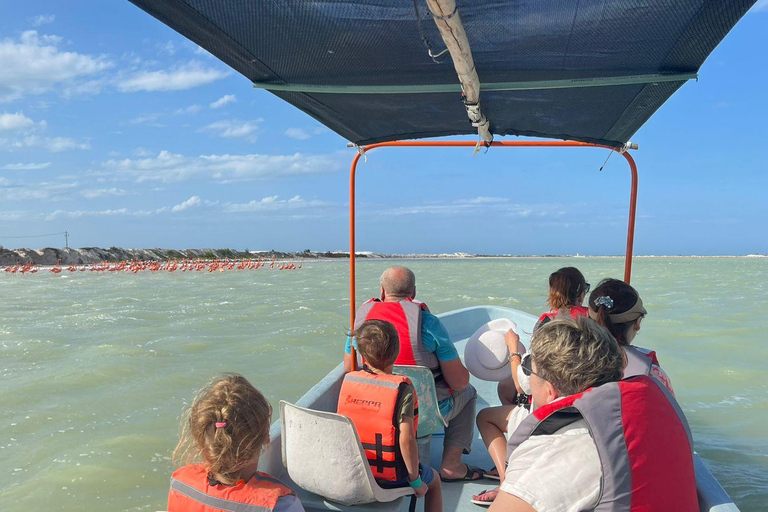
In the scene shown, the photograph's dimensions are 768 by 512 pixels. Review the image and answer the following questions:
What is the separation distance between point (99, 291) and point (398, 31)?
20964mm

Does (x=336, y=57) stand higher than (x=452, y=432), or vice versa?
(x=336, y=57)

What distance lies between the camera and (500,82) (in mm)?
2793

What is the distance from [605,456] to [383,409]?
0.99 m

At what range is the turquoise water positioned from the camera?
14.4ft

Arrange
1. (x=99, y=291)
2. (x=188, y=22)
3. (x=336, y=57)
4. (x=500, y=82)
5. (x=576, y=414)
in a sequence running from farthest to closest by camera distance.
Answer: (x=99, y=291) → (x=500, y=82) → (x=336, y=57) → (x=188, y=22) → (x=576, y=414)

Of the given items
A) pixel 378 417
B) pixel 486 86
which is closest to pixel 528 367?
pixel 378 417

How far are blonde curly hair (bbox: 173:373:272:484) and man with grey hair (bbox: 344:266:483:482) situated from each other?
122 centimetres

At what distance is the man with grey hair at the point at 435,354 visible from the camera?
8.55 feet

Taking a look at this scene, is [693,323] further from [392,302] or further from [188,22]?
[188,22]

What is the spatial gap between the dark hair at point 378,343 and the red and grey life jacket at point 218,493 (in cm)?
73

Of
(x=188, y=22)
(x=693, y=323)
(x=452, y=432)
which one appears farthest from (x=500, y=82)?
(x=693, y=323)

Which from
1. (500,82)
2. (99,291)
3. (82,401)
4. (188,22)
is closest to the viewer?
(188,22)

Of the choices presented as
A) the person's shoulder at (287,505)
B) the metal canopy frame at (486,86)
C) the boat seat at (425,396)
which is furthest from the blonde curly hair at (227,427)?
the metal canopy frame at (486,86)

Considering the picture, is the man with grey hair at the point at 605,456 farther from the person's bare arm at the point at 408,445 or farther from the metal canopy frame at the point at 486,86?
the metal canopy frame at the point at 486,86
